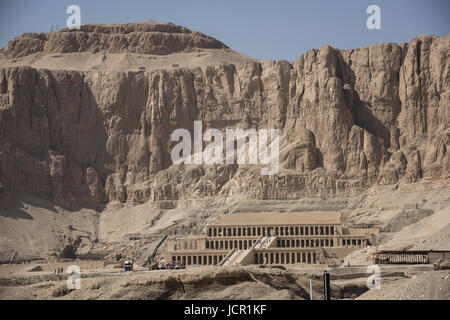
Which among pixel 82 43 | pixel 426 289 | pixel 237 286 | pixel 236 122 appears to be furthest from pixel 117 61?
pixel 426 289

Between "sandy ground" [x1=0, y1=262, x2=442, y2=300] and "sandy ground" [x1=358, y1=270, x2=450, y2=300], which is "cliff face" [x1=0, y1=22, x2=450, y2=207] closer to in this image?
"sandy ground" [x1=0, y1=262, x2=442, y2=300]

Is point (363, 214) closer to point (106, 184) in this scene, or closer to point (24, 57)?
point (106, 184)

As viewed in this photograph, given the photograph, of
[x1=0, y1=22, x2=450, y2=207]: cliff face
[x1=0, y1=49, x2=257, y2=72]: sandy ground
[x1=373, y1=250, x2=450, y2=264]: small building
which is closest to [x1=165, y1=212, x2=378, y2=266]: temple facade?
[x1=0, y1=22, x2=450, y2=207]: cliff face

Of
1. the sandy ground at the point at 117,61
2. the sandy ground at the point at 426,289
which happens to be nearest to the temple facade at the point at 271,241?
the sandy ground at the point at 426,289

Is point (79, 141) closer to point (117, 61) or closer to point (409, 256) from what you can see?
point (117, 61)

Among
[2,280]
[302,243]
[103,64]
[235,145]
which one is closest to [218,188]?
[235,145]

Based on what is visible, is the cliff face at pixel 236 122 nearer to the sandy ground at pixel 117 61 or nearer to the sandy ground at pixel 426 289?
the sandy ground at pixel 117 61

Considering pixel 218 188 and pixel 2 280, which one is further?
pixel 218 188
